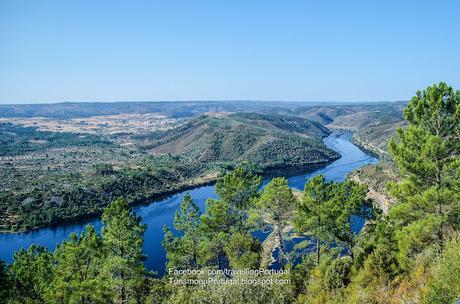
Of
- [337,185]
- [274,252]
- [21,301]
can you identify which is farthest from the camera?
[274,252]

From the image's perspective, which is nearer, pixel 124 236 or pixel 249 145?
pixel 124 236

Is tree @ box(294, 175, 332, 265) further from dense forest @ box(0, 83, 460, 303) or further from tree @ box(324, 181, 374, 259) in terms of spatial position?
tree @ box(324, 181, 374, 259)

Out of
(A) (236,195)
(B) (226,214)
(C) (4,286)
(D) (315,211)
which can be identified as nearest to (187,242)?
(B) (226,214)

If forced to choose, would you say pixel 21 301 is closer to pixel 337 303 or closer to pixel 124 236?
pixel 124 236

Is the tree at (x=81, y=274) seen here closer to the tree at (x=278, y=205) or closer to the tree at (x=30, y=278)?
the tree at (x=30, y=278)

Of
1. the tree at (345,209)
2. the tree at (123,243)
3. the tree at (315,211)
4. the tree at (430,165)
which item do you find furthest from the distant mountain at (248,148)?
the tree at (430,165)

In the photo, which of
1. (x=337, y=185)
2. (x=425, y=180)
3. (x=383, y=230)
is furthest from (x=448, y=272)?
(x=337, y=185)

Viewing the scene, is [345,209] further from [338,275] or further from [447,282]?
[447,282]
